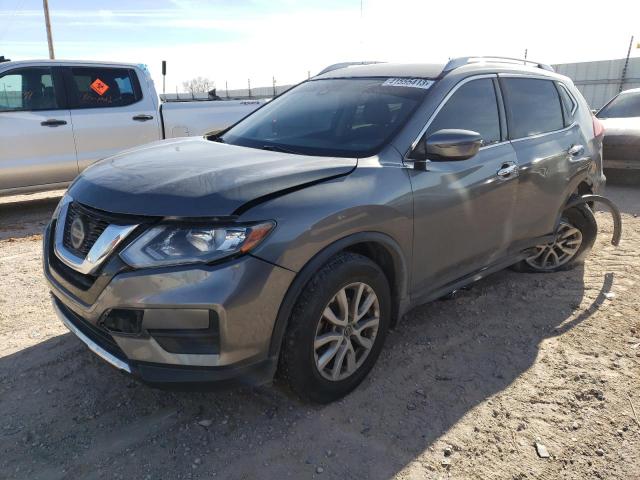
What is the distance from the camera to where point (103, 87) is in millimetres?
7227

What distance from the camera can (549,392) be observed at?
296 cm

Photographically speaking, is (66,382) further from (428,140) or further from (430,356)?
(428,140)

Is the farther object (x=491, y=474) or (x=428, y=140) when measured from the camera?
(x=428, y=140)

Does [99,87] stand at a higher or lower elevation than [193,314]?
higher

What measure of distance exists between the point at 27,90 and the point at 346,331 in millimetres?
5984

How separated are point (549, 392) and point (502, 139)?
67.9 inches

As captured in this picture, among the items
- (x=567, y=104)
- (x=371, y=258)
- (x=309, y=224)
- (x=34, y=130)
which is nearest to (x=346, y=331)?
(x=371, y=258)

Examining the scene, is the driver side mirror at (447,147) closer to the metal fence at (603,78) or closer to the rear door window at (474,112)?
the rear door window at (474,112)

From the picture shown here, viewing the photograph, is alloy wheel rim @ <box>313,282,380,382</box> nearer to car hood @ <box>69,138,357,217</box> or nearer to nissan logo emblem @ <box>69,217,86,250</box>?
car hood @ <box>69,138,357,217</box>

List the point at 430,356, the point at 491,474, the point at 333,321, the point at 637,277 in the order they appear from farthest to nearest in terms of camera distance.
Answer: the point at 637,277 < the point at 430,356 < the point at 333,321 < the point at 491,474

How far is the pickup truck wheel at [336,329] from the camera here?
8.11ft

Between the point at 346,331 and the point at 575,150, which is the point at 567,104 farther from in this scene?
the point at 346,331

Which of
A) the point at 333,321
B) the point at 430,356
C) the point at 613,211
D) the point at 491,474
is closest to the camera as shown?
the point at 491,474

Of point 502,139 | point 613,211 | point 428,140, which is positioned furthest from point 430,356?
point 613,211
